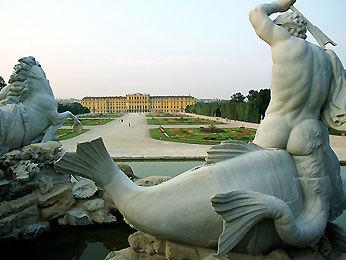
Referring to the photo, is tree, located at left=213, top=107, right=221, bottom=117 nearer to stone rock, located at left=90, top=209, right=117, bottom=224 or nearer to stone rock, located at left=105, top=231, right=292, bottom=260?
stone rock, located at left=90, top=209, right=117, bottom=224

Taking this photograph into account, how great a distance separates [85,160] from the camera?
128 inches

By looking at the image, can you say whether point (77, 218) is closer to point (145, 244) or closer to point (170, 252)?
point (145, 244)

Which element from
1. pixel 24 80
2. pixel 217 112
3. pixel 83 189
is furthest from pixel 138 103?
pixel 83 189

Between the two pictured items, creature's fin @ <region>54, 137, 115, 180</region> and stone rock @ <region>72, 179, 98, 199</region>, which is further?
stone rock @ <region>72, 179, 98, 199</region>

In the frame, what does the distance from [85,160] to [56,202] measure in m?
3.31

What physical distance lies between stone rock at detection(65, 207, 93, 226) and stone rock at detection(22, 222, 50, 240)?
39cm

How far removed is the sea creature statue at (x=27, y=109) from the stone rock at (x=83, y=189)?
125cm

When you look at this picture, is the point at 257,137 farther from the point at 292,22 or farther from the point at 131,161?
the point at 131,161

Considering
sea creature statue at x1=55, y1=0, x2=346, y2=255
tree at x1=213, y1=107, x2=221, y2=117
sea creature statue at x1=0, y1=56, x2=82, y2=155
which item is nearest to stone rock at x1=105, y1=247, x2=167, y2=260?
sea creature statue at x1=55, y1=0, x2=346, y2=255

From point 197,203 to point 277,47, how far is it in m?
1.62

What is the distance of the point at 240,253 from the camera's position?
10.7ft

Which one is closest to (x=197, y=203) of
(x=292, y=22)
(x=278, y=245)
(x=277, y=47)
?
(x=278, y=245)

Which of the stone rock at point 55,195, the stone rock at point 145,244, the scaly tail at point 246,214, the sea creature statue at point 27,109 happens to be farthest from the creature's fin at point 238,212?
the sea creature statue at point 27,109

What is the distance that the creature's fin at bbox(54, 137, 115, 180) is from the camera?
3227 millimetres
